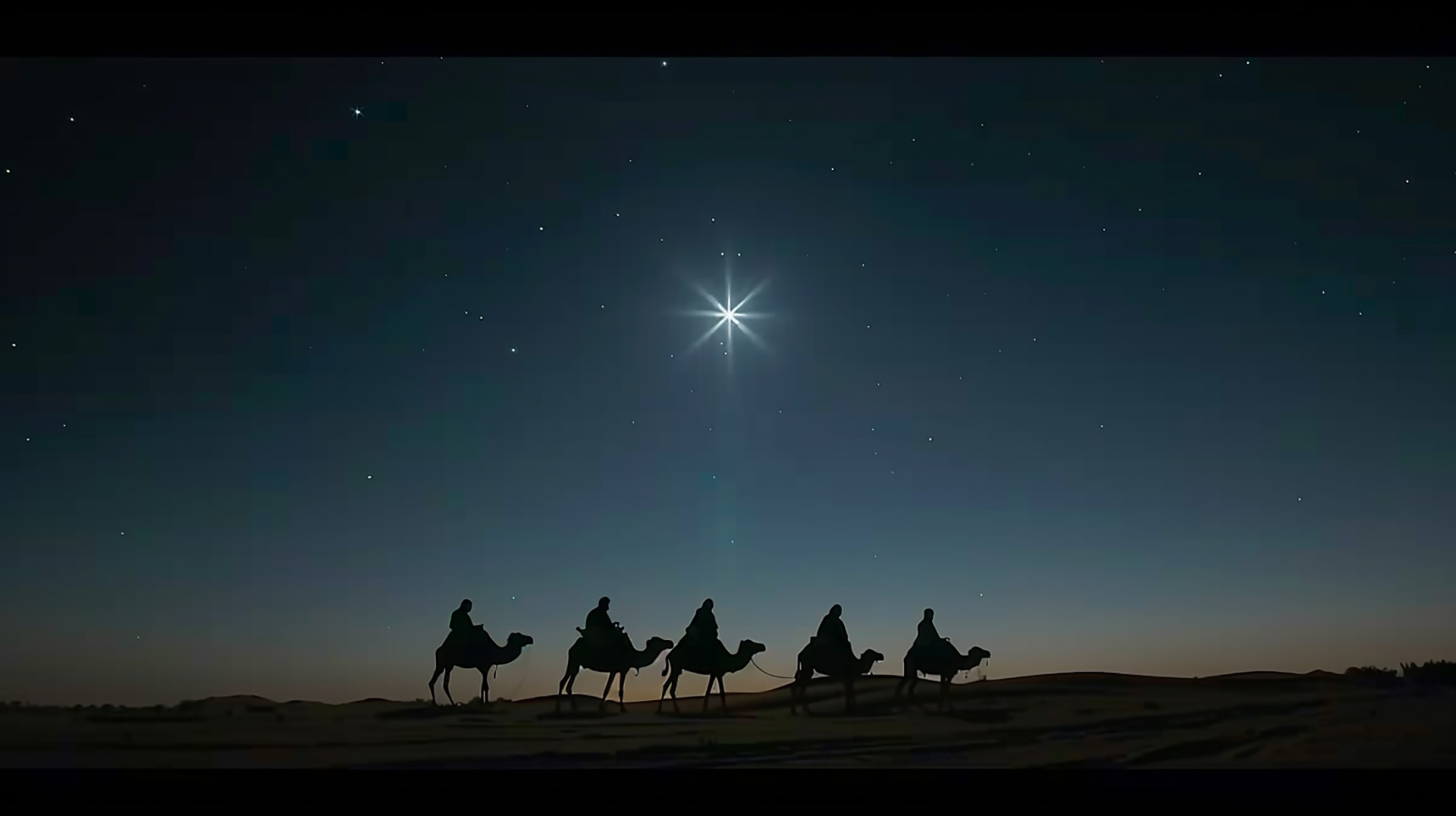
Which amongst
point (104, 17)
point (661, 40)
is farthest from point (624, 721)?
point (104, 17)

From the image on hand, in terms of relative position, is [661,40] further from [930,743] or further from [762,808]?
[930,743]

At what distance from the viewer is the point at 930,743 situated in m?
6.82

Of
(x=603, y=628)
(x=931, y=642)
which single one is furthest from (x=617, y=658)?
(x=931, y=642)

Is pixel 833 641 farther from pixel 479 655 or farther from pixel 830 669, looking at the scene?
pixel 479 655

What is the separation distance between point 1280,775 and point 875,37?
4102 millimetres

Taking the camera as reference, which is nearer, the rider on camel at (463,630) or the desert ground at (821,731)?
the desert ground at (821,731)

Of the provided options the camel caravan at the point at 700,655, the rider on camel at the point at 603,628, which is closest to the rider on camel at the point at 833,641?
the camel caravan at the point at 700,655

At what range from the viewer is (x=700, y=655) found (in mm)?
8414

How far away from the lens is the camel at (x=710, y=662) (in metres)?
8.42

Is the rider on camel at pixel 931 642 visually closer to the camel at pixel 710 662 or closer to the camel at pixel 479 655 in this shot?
the camel at pixel 710 662

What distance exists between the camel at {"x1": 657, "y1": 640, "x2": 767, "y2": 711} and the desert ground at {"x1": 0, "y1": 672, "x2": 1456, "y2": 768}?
0.22m

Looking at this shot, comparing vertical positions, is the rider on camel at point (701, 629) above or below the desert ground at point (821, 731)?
above

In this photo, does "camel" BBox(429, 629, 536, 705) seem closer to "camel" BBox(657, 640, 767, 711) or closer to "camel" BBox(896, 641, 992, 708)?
"camel" BBox(657, 640, 767, 711)

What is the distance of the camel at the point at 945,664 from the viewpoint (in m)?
8.32
